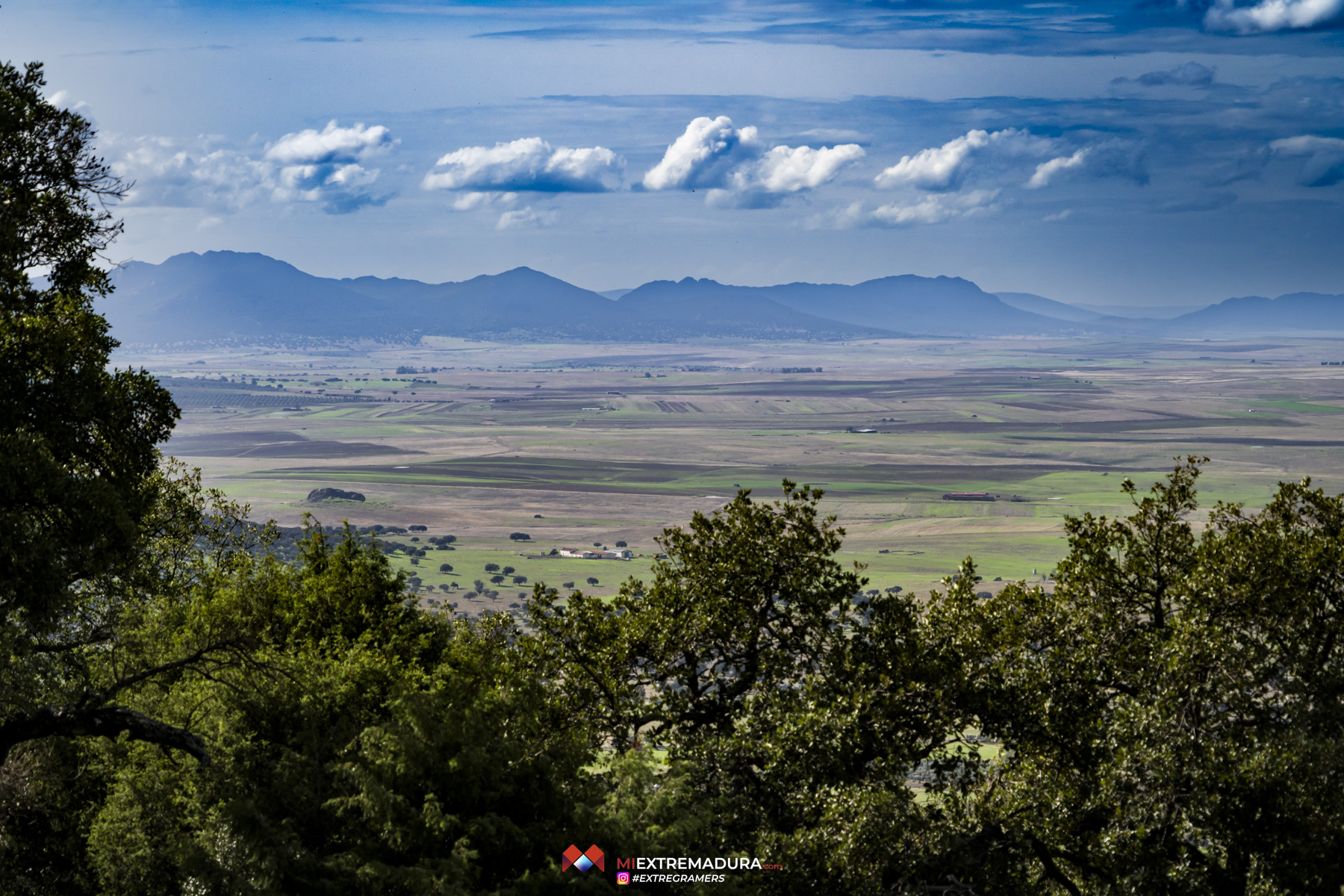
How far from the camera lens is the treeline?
46.5ft

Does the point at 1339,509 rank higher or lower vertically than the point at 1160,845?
higher

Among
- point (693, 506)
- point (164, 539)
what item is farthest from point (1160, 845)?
point (693, 506)

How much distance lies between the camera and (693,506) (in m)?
173

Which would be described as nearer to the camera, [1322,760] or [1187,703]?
[1322,760]

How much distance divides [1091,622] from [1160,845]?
15.0 ft

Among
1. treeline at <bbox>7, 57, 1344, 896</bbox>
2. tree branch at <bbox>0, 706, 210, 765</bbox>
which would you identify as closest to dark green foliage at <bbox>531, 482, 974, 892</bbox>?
treeline at <bbox>7, 57, 1344, 896</bbox>

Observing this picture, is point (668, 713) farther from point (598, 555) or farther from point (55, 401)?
point (598, 555)

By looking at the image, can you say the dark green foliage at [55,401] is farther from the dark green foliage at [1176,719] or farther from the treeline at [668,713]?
the dark green foliage at [1176,719]

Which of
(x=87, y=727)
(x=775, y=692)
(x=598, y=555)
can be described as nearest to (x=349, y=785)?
(x=87, y=727)

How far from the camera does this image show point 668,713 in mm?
18516

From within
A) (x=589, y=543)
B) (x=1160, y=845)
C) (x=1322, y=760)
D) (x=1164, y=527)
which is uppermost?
(x=1164, y=527)

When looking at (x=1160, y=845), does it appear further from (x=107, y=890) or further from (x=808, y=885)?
(x=107, y=890)

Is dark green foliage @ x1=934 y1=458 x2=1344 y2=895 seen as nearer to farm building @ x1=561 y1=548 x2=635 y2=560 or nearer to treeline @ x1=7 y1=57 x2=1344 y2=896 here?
treeline @ x1=7 y1=57 x2=1344 y2=896

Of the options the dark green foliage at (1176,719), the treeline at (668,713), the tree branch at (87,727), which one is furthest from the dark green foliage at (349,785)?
the dark green foliage at (1176,719)
